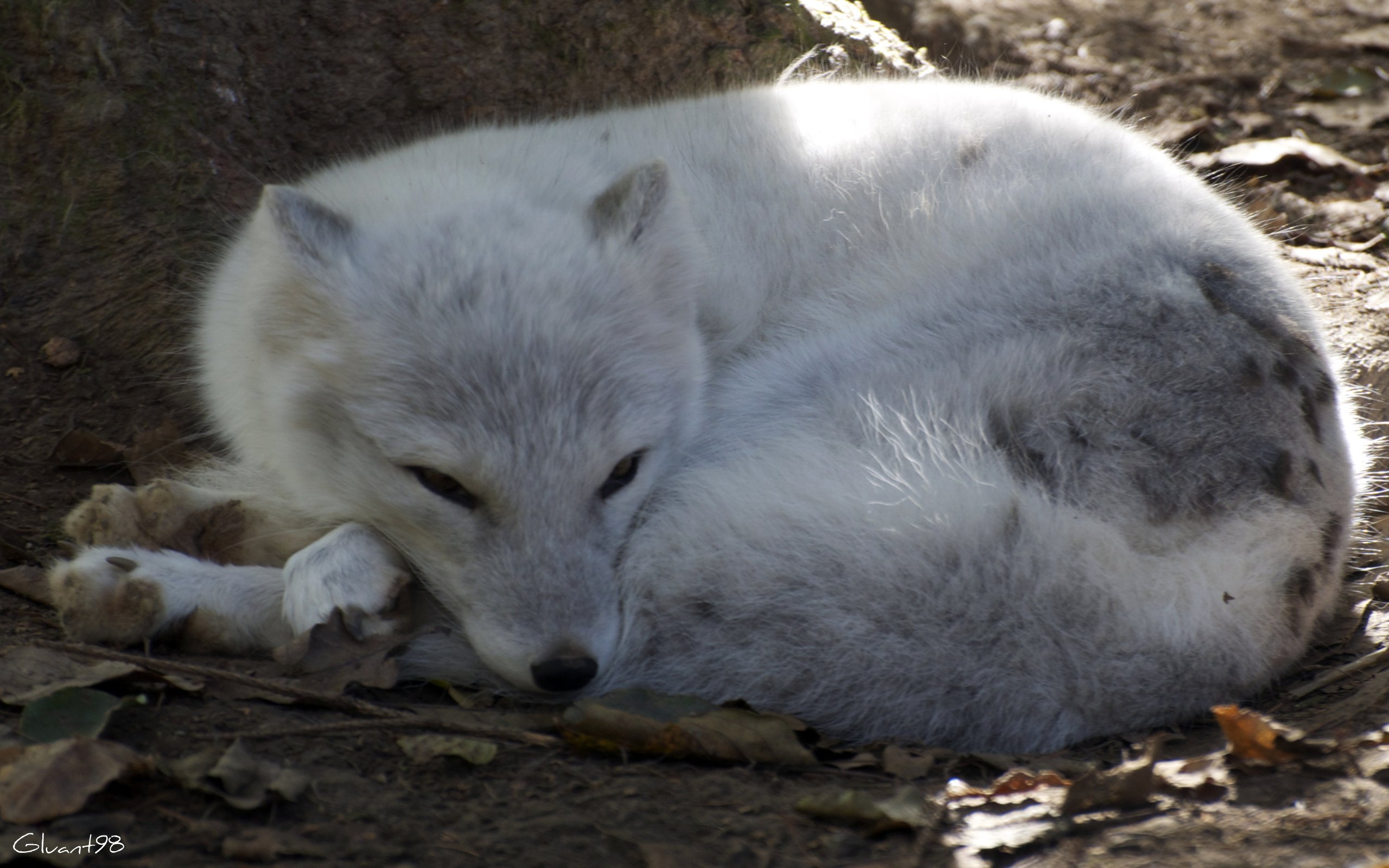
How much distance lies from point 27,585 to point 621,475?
1.25 metres

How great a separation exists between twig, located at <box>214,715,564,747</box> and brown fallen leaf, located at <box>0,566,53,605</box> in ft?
2.85

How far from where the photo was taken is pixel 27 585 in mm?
2318

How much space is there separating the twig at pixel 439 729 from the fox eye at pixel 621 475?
490mm

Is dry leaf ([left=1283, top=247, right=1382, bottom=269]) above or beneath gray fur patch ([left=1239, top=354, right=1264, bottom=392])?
above

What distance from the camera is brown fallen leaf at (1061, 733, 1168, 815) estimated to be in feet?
5.51

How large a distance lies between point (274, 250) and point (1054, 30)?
14.4ft

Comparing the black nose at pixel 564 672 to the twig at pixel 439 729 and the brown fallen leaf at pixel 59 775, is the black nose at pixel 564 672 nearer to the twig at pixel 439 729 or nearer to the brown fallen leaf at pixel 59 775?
the twig at pixel 439 729

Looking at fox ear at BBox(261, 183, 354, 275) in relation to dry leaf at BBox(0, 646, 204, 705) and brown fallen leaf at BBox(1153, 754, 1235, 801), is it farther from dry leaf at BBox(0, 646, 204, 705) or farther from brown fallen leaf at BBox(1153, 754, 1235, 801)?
brown fallen leaf at BBox(1153, 754, 1235, 801)

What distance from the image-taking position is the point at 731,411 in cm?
243

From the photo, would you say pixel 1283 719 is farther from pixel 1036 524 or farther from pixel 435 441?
pixel 435 441

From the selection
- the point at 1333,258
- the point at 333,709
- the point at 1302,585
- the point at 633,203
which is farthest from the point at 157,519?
the point at 1333,258

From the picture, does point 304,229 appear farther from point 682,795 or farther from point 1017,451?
point 1017,451

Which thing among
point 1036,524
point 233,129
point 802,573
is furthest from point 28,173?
point 1036,524

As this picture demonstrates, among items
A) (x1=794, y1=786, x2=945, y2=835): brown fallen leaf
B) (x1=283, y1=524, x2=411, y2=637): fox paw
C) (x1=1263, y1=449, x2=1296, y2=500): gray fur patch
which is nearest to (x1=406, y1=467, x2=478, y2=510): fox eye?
(x1=283, y1=524, x2=411, y2=637): fox paw
